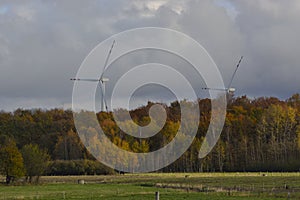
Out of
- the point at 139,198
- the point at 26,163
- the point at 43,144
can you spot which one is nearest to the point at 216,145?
the point at 43,144

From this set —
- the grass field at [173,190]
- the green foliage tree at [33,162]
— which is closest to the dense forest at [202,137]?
the green foliage tree at [33,162]

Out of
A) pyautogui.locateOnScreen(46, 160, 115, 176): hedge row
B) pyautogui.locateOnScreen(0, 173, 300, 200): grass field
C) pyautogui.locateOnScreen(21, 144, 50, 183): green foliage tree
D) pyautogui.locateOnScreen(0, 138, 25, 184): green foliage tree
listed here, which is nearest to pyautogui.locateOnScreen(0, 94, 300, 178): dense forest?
pyautogui.locateOnScreen(46, 160, 115, 176): hedge row

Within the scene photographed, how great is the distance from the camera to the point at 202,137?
408ft

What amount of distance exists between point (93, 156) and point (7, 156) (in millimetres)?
37303

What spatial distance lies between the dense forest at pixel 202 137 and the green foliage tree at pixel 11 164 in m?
29.4

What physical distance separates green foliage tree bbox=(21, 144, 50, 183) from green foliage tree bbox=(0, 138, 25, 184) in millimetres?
1145

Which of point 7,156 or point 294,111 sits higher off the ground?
point 294,111

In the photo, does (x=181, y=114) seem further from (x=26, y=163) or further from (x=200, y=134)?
(x=26, y=163)

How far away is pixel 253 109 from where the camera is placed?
13038 cm

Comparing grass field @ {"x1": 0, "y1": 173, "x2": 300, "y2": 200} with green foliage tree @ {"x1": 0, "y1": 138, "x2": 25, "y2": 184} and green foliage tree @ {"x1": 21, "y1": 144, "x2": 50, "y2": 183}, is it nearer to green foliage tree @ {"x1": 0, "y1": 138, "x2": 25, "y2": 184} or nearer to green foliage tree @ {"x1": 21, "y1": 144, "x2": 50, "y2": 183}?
green foliage tree @ {"x1": 0, "y1": 138, "x2": 25, "y2": 184}

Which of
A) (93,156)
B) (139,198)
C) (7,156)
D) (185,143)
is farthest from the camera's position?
(185,143)

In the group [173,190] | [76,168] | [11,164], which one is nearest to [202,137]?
[76,168]

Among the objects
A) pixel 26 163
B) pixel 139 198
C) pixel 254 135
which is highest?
pixel 254 135

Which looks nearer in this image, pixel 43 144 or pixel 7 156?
pixel 7 156
